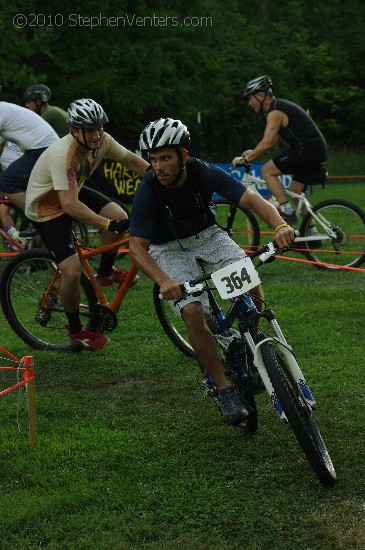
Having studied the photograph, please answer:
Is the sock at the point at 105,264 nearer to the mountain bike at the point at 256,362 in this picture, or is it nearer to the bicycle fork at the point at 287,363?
the mountain bike at the point at 256,362

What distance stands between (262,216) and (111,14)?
92.1 feet

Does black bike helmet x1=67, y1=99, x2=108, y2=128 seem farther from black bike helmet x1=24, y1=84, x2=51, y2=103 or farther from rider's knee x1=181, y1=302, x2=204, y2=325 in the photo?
black bike helmet x1=24, y1=84, x2=51, y2=103

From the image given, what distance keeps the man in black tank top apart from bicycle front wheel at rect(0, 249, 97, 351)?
3929 millimetres

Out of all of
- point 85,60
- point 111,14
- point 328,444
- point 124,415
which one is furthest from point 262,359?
point 111,14

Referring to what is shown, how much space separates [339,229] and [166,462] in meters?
6.07

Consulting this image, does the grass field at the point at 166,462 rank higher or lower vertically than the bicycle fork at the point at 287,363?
lower

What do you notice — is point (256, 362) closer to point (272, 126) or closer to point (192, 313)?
point (192, 313)

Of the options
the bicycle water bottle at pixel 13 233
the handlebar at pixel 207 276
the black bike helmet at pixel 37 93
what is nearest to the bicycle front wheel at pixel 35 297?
the handlebar at pixel 207 276

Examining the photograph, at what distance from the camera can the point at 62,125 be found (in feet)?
39.5

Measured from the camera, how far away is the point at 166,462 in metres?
4.91

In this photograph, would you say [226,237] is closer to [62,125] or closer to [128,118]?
[62,125]

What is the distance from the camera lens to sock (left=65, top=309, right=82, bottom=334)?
7.17m

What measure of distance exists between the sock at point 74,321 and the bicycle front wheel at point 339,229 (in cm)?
381

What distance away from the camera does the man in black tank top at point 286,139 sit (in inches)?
427
